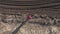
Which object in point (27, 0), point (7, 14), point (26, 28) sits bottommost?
point (26, 28)

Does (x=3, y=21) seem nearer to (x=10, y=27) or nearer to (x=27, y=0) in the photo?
(x=10, y=27)

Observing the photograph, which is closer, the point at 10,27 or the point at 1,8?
the point at 10,27

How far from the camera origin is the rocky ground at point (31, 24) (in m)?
2.01

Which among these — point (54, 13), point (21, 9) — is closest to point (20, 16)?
point (21, 9)

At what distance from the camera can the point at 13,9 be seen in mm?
Result: 2234

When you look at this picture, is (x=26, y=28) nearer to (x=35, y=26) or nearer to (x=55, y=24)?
(x=35, y=26)

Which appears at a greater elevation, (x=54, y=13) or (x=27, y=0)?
(x=27, y=0)

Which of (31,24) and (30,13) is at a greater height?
(30,13)

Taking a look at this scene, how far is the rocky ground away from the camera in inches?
79.1

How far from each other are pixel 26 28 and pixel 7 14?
419 millimetres

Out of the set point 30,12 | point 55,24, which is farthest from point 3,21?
point 55,24

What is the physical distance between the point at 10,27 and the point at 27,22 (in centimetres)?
26

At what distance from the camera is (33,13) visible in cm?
223

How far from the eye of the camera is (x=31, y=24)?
2.13 metres
